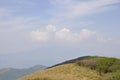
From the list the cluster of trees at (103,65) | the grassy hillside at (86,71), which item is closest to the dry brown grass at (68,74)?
the grassy hillside at (86,71)

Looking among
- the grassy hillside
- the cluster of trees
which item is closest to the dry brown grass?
the grassy hillside

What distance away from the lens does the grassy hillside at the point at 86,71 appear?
55.7 metres

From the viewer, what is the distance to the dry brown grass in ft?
182

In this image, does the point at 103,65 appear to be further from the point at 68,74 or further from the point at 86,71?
the point at 68,74

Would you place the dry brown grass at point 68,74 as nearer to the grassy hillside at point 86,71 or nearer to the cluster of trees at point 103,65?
the grassy hillside at point 86,71

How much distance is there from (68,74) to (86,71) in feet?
17.2

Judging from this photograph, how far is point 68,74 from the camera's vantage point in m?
58.2

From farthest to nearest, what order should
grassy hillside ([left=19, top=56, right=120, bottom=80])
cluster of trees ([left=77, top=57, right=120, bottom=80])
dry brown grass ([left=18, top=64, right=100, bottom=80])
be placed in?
1. cluster of trees ([left=77, top=57, right=120, bottom=80])
2. grassy hillside ([left=19, top=56, right=120, bottom=80])
3. dry brown grass ([left=18, top=64, right=100, bottom=80])

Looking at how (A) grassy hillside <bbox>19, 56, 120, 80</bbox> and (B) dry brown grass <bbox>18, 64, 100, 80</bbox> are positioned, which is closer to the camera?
(B) dry brown grass <bbox>18, 64, 100, 80</bbox>

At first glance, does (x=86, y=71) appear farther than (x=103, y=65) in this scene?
No

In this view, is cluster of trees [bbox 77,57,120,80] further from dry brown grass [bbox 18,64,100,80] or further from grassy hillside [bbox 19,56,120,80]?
dry brown grass [bbox 18,64,100,80]

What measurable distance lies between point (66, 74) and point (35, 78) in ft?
21.9

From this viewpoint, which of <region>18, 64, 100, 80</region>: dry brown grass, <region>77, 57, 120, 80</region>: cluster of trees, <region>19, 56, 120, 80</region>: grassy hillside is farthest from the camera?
<region>77, 57, 120, 80</region>: cluster of trees

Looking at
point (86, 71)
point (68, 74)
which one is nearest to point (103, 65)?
point (86, 71)
